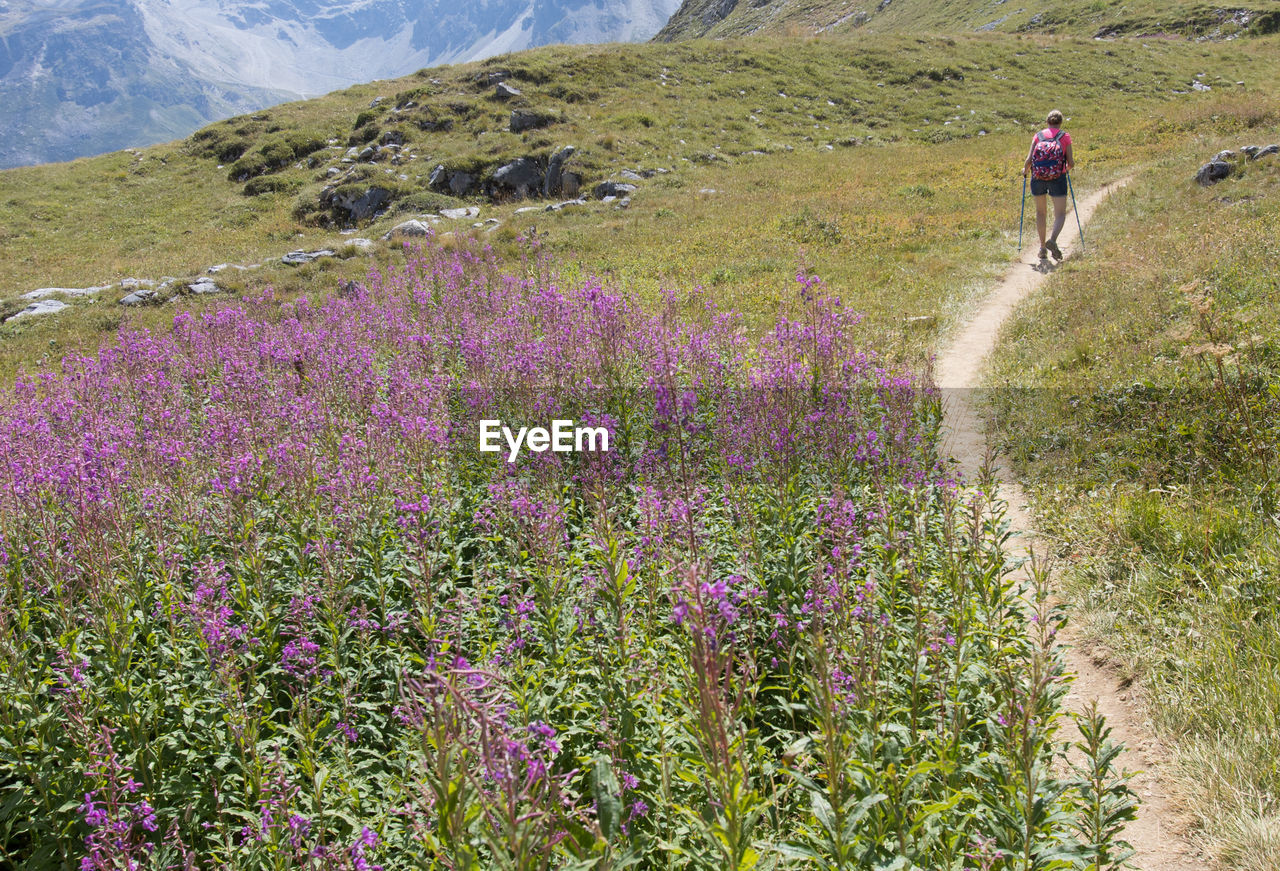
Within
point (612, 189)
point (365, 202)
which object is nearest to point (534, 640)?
point (612, 189)

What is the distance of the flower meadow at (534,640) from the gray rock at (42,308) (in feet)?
48.3

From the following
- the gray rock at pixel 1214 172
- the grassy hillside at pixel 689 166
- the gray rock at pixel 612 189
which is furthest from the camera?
the gray rock at pixel 612 189

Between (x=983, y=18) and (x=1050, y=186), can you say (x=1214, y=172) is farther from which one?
(x=983, y=18)

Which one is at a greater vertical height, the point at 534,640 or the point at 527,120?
the point at 527,120

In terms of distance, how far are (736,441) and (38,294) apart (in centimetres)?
2563

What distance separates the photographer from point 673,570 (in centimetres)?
353

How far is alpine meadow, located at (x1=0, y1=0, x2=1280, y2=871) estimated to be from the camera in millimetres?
3029

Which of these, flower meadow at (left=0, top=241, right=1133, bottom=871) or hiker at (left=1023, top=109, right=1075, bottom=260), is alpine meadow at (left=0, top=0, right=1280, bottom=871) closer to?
flower meadow at (left=0, top=241, right=1133, bottom=871)

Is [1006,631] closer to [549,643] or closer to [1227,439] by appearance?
[549,643]

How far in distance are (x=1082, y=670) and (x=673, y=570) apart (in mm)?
3655

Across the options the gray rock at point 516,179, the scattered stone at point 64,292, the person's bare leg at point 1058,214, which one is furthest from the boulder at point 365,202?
the person's bare leg at point 1058,214

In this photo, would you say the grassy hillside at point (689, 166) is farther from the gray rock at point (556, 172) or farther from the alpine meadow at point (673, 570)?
the alpine meadow at point (673, 570)

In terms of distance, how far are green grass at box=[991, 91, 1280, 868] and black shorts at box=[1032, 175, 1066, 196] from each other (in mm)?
3238

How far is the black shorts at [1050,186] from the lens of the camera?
616 inches
